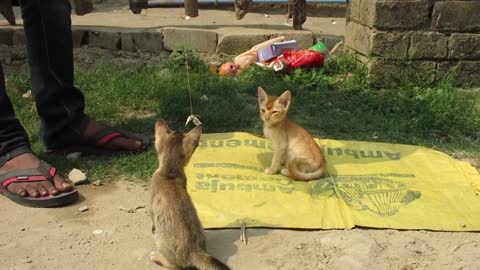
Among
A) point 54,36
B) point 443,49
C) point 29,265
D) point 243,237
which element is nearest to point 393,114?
point 443,49

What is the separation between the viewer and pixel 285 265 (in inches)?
102

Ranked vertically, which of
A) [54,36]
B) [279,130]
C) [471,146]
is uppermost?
[54,36]

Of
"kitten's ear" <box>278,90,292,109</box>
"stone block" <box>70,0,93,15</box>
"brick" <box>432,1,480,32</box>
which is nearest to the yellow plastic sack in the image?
"kitten's ear" <box>278,90,292,109</box>

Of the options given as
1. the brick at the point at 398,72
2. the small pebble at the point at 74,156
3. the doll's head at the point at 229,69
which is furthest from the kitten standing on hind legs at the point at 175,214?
the brick at the point at 398,72

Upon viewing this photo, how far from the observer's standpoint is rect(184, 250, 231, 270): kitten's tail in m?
2.29

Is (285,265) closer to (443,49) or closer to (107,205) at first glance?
(107,205)

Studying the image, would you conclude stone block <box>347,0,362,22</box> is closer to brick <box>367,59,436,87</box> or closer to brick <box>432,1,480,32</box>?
brick <box>367,59,436,87</box>

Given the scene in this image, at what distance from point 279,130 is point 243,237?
38.6 inches

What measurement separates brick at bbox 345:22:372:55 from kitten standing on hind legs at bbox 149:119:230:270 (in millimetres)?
3270

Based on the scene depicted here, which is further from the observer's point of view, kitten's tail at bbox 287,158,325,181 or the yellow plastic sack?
kitten's tail at bbox 287,158,325,181

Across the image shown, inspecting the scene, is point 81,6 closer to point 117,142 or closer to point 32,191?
point 117,142

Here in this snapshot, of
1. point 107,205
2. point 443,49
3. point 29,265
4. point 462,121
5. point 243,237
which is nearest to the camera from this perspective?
point 29,265

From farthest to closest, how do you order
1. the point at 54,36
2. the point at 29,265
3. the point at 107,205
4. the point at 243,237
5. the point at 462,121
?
the point at 462,121, the point at 54,36, the point at 107,205, the point at 243,237, the point at 29,265

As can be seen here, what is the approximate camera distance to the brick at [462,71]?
17.4ft
